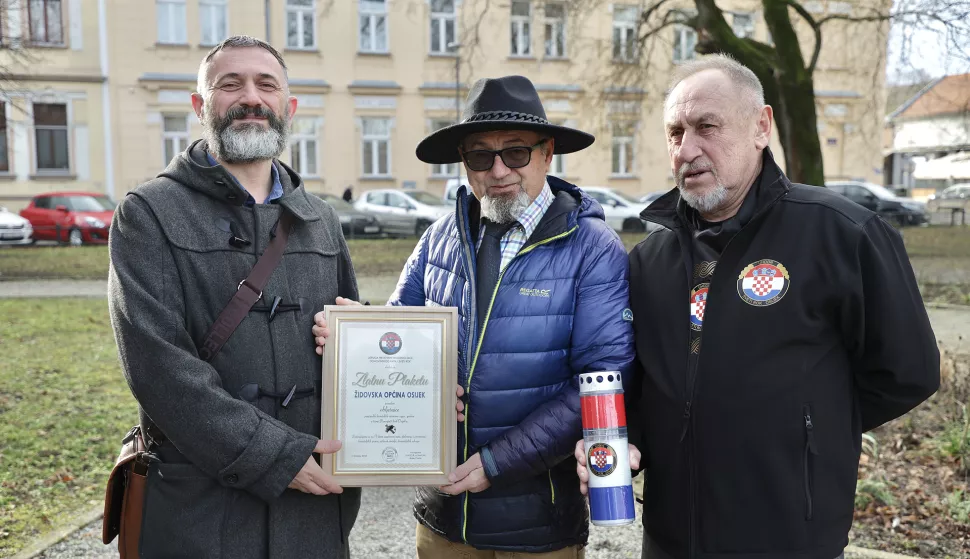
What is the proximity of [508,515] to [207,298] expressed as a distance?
1.29 meters

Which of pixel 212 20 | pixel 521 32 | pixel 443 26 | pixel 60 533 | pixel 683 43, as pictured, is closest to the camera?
pixel 60 533

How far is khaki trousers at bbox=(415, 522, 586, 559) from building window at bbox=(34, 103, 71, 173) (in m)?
30.8

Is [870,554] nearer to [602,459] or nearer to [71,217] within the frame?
[602,459]

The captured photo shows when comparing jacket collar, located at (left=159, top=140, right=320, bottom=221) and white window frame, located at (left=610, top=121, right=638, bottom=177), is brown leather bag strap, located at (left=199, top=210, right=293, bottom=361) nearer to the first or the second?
jacket collar, located at (left=159, top=140, right=320, bottom=221)

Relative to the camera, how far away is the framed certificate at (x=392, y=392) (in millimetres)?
2848

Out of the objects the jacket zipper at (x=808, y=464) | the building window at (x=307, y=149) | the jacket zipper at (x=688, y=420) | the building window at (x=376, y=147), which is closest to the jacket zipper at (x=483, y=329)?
the jacket zipper at (x=688, y=420)

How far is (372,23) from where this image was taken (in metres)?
31.7

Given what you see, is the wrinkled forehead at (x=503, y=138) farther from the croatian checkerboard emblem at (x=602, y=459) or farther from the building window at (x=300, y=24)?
the building window at (x=300, y=24)

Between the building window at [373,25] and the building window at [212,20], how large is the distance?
5.02m

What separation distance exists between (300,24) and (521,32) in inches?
338

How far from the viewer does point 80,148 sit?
96.8ft

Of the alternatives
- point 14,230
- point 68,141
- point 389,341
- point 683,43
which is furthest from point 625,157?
point 389,341

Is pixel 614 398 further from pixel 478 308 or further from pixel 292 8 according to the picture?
pixel 292 8

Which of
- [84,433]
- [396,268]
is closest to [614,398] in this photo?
[84,433]
